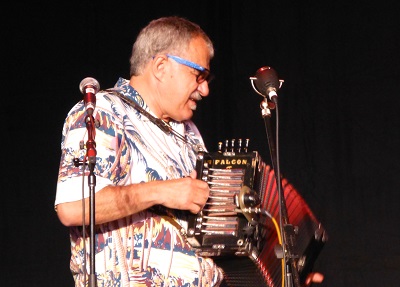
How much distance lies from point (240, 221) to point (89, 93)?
0.76m

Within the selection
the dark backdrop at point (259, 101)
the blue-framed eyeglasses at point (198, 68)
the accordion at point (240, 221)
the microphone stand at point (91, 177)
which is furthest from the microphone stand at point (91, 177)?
the dark backdrop at point (259, 101)

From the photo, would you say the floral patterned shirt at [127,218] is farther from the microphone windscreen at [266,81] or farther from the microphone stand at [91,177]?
the microphone windscreen at [266,81]

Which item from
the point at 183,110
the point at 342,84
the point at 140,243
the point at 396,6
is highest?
the point at 396,6

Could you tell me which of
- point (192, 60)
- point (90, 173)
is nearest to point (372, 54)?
point (192, 60)

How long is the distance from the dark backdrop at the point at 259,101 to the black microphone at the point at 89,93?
2281 millimetres

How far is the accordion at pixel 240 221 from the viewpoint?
330 centimetres

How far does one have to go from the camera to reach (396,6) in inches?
199

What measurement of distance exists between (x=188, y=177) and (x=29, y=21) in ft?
9.00

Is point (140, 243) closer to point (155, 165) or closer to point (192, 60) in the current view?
point (155, 165)

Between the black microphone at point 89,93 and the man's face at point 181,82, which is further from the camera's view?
the man's face at point 181,82

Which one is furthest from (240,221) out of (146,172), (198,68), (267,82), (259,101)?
(259,101)

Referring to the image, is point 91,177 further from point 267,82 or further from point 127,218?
point 267,82

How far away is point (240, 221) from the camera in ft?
11.0

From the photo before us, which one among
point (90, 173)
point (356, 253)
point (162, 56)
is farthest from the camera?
point (356, 253)
